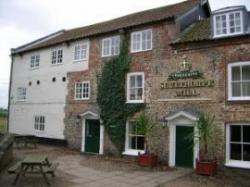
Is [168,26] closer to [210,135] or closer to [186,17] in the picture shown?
[186,17]

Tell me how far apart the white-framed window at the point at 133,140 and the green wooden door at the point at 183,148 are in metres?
2.29

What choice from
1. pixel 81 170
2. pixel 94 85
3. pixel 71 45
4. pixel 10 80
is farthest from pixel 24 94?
pixel 81 170

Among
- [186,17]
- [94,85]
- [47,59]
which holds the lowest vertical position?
[94,85]

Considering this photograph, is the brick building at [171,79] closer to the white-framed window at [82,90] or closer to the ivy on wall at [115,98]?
the white-framed window at [82,90]

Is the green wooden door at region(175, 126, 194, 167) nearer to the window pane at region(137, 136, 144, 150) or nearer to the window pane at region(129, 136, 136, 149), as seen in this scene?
the window pane at region(137, 136, 144, 150)

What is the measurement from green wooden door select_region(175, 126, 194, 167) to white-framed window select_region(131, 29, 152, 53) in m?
5.28

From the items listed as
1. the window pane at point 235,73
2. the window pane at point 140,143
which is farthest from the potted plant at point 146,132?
the window pane at point 235,73

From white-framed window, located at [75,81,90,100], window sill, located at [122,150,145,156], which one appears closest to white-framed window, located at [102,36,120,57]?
white-framed window, located at [75,81,90,100]

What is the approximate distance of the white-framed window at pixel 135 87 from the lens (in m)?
18.2

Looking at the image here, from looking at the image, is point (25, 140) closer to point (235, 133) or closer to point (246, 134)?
point (235, 133)

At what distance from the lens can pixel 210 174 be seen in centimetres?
1384

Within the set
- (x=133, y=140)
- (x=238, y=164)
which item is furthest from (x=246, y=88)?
(x=133, y=140)

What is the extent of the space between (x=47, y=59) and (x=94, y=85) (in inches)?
248

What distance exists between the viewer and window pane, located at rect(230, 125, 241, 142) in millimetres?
14600
